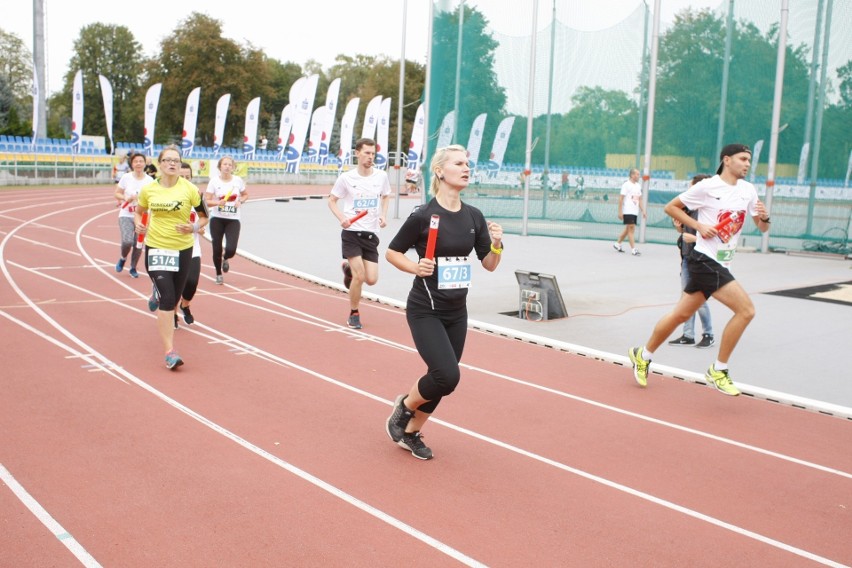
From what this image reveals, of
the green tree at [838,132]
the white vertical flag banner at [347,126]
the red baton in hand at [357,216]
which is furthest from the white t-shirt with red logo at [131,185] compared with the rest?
the white vertical flag banner at [347,126]

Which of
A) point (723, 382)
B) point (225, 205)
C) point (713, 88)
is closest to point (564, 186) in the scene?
point (713, 88)

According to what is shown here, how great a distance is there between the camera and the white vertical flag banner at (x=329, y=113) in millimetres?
48537

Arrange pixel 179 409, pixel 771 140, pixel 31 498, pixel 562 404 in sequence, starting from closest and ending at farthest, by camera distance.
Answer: pixel 31 498 → pixel 179 409 → pixel 562 404 → pixel 771 140

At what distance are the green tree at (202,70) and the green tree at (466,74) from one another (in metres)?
56.1

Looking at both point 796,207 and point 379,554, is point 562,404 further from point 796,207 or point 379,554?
point 796,207

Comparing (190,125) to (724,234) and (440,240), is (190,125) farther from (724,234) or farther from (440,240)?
(440,240)

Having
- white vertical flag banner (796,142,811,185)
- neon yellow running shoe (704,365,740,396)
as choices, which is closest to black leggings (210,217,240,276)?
neon yellow running shoe (704,365,740,396)

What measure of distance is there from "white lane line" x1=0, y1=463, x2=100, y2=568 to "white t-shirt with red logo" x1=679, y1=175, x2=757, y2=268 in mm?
5351

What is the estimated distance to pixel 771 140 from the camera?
19.2 metres

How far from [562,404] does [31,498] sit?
161 inches

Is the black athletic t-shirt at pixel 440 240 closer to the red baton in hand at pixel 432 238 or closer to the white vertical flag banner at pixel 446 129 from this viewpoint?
the red baton in hand at pixel 432 238

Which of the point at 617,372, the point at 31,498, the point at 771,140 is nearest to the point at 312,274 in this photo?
the point at 617,372

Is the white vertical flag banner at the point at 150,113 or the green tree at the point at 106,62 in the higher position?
the green tree at the point at 106,62

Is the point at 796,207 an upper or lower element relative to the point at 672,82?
lower
